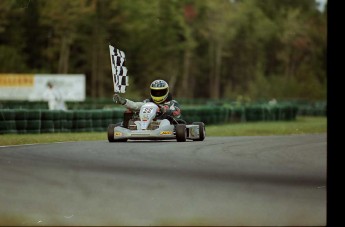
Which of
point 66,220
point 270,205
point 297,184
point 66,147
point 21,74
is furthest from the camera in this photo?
point 21,74

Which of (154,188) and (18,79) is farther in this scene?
(18,79)

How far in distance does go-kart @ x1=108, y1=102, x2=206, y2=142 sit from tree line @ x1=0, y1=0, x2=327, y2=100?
1.29 ft

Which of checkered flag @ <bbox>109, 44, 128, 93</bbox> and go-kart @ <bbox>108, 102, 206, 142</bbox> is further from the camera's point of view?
go-kart @ <bbox>108, 102, 206, 142</bbox>

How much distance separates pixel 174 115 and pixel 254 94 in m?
30.4

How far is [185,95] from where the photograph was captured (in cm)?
5853

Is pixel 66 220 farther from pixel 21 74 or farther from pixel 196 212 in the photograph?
pixel 21 74

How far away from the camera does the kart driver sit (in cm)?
1229

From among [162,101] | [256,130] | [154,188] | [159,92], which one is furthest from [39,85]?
[154,188]

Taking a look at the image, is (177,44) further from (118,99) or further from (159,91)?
(118,99)

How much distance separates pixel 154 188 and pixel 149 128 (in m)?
5.41

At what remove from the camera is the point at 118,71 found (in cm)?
914

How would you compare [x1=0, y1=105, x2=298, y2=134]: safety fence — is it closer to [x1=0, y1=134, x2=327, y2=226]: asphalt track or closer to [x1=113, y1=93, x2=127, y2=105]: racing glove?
[x1=0, y1=134, x2=327, y2=226]: asphalt track

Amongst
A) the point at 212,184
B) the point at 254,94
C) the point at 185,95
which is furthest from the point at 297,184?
the point at 185,95

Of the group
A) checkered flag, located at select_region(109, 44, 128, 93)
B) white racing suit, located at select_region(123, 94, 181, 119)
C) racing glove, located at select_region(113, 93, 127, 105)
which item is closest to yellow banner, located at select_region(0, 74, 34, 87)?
white racing suit, located at select_region(123, 94, 181, 119)
